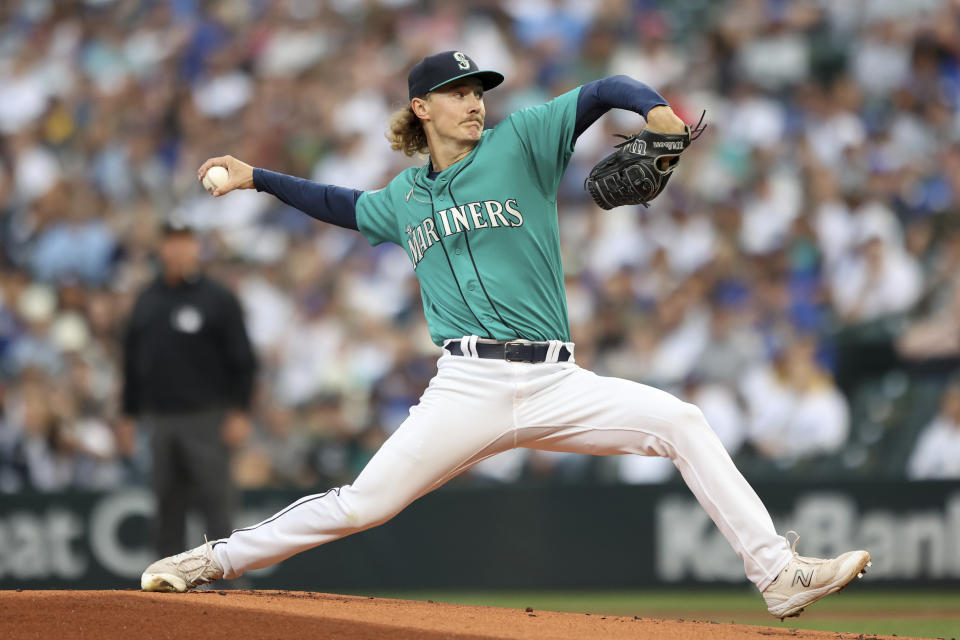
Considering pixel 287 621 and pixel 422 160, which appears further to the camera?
pixel 422 160

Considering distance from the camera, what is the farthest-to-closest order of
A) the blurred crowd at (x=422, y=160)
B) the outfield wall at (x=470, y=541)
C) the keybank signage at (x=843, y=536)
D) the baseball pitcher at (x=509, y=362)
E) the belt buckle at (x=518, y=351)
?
1. the blurred crowd at (x=422, y=160)
2. the outfield wall at (x=470, y=541)
3. the keybank signage at (x=843, y=536)
4. the belt buckle at (x=518, y=351)
5. the baseball pitcher at (x=509, y=362)

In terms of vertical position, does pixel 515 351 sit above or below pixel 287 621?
above

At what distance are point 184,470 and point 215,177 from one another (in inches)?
126

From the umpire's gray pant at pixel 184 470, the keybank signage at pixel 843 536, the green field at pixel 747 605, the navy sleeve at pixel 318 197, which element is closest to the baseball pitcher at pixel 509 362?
the navy sleeve at pixel 318 197

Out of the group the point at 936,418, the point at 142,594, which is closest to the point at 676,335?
the point at 936,418

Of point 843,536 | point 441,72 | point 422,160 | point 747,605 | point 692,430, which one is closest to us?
point 692,430

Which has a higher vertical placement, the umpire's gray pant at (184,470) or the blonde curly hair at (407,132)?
the blonde curly hair at (407,132)

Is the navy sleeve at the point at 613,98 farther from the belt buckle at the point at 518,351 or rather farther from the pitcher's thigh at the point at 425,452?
the pitcher's thigh at the point at 425,452

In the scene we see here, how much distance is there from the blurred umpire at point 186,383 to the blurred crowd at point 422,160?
5.63ft

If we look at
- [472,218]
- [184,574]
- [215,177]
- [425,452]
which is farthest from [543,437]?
[215,177]

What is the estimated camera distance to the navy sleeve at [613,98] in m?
3.96

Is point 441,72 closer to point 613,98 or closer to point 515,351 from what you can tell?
point 613,98

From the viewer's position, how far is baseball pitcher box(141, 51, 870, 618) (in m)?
4.21

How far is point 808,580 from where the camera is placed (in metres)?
4.11
